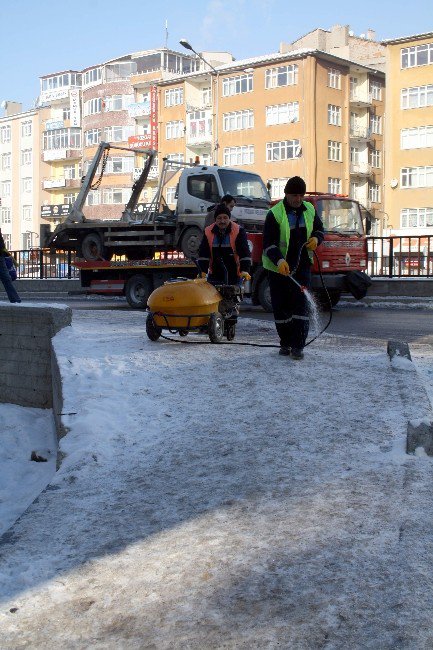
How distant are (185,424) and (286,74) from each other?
55275mm

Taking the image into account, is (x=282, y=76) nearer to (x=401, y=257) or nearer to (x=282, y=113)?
(x=282, y=113)

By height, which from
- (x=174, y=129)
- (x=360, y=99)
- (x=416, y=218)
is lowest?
(x=416, y=218)

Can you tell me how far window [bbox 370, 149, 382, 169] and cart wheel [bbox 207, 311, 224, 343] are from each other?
56.0 m

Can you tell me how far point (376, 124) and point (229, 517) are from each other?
62853 mm

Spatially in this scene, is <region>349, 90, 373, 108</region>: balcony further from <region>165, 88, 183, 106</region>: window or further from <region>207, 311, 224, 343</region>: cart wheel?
<region>207, 311, 224, 343</region>: cart wheel

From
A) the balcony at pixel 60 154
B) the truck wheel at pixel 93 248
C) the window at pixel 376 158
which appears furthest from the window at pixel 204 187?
the balcony at pixel 60 154

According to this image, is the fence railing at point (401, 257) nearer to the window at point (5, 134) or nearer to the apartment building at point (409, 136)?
the apartment building at point (409, 136)

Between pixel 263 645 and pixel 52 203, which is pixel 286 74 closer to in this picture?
pixel 52 203

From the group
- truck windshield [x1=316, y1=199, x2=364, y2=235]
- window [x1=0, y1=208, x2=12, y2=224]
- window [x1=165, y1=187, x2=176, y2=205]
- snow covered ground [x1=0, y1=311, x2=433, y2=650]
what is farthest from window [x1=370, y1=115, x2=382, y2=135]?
snow covered ground [x1=0, y1=311, x2=433, y2=650]

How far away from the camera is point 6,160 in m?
82.1

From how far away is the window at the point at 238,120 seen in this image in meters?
60.7

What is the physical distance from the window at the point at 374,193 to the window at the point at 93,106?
81.2 ft

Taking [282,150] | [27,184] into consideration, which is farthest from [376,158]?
[27,184]

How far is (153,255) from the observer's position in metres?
18.3
